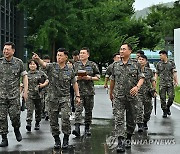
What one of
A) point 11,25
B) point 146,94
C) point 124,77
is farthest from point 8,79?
point 11,25

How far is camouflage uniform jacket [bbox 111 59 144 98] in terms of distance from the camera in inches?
349

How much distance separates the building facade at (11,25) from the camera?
3866 centimetres

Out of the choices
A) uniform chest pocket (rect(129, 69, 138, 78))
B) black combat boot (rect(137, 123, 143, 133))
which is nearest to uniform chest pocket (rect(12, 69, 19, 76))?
uniform chest pocket (rect(129, 69, 138, 78))

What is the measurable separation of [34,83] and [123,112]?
3.63 meters

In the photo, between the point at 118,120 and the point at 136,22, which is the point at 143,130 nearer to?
the point at 118,120

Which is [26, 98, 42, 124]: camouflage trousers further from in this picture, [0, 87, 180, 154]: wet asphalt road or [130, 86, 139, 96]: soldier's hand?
[130, 86, 139, 96]: soldier's hand

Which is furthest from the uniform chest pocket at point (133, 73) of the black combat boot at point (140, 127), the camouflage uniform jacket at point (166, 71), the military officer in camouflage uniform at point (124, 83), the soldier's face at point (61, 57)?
the camouflage uniform jacket at point (166, 71)

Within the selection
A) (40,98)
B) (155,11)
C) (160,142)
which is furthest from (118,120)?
(155,11)

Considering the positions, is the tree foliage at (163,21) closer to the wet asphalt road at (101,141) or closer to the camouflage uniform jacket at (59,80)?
the wet asphalt road at (101,141)

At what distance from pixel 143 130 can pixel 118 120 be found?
278 centimetres

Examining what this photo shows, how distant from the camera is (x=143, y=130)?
11.4 meters

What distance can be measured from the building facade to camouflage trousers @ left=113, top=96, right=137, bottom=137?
94.8 ft

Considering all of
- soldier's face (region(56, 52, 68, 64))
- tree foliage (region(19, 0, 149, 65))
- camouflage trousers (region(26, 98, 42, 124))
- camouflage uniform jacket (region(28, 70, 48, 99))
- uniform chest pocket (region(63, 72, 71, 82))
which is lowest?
camouflage trousers (region(26, 98, 42, 124))

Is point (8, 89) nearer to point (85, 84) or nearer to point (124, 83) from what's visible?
point (85, 84)
